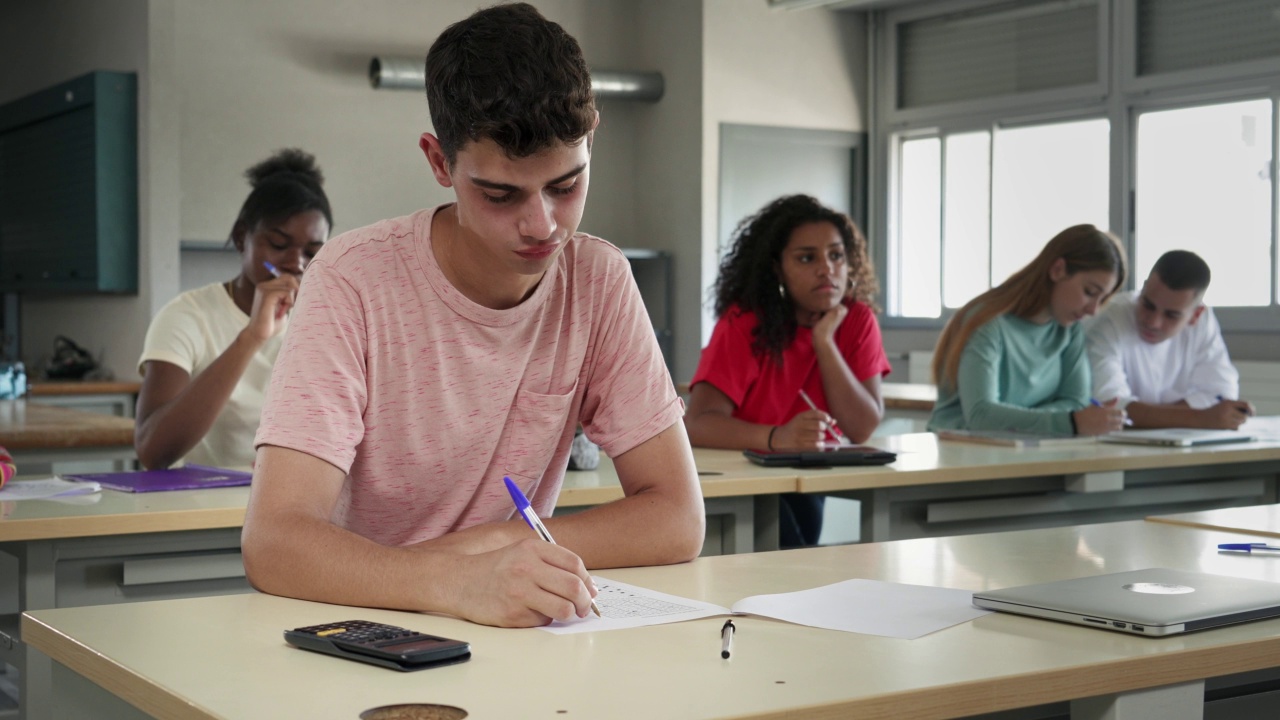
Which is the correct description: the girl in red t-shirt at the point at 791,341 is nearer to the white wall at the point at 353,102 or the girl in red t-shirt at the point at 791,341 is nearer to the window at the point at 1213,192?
the window at the point at 1213,192

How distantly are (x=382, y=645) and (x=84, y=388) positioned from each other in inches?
192

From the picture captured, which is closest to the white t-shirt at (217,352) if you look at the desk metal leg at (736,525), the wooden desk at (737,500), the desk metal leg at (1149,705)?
the wooden desk at (737,500)

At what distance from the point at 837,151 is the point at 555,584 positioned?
648 centimetres

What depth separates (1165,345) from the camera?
181 inches

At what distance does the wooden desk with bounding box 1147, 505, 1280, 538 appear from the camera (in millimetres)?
1982

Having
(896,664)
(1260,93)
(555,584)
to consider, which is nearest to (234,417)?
(555,584)

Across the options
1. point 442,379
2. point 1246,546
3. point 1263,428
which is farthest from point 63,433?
point 1263,428

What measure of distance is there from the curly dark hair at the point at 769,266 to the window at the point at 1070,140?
2981 mm

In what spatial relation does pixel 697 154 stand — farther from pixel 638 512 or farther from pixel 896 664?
pixel 896 664

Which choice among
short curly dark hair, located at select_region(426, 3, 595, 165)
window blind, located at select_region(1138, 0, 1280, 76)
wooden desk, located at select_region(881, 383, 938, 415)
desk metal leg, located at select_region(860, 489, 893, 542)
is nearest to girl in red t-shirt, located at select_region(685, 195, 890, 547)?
desk metal leg, located at select_region(860, 489, 893, 542)

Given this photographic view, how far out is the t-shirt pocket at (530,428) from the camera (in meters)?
1.60

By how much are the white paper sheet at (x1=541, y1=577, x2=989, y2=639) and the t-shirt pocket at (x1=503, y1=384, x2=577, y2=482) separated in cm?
21

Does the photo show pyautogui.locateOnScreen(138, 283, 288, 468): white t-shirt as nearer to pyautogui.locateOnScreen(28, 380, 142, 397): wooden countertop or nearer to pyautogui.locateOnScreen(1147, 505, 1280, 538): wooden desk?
pyautogui.locateOnScreen(1147, 505, 1280, 538): wooden desk

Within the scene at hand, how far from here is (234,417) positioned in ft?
9.67
